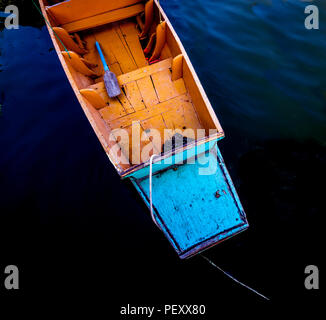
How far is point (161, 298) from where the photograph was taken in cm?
353

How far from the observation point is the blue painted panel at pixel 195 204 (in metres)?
3.21

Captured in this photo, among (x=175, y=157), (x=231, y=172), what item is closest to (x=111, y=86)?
(x=175, y=157)

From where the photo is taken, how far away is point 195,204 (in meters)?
3.24

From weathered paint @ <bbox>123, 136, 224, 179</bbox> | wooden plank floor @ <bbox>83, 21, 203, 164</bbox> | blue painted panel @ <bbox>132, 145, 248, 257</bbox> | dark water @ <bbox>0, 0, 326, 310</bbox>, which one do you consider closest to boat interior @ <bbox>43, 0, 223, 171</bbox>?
wooden plank floor @ <bbox>83, 21, 203, 164</bbox>

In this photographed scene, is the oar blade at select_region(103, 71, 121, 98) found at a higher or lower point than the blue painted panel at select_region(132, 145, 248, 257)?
higher

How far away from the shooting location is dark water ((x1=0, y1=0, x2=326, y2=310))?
11.9ft

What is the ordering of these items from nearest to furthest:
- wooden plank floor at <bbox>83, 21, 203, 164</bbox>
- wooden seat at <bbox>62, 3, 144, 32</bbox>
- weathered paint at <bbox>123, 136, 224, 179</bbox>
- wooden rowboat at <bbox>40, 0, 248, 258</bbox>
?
weathered paint at <bbox>123, 136, 224, 179</bbox>, wooden rowboat at <bbox>40, 0, 248, 258</bbox>, wooden plank floor at <bbox>83, 21, 203, 164</bbox>, wooden seat at <bbox>62, 3, 144, 32</bbox>

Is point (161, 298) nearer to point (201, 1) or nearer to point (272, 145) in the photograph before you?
point (272, 145)

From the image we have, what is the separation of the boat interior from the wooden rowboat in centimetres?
2

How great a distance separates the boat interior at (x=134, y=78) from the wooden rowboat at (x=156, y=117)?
0.02 meters

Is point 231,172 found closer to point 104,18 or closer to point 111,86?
point 111,86

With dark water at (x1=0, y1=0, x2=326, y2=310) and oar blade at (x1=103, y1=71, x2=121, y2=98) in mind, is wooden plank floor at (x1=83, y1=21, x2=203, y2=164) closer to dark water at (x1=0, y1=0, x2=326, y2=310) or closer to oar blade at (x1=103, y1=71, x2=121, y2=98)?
oar blade at (x1=103, y1=71, x2=121, y2=98)

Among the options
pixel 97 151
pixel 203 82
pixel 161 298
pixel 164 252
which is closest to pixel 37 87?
pixel 97 151

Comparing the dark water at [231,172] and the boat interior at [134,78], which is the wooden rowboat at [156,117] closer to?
the boat interior at [134,78]
